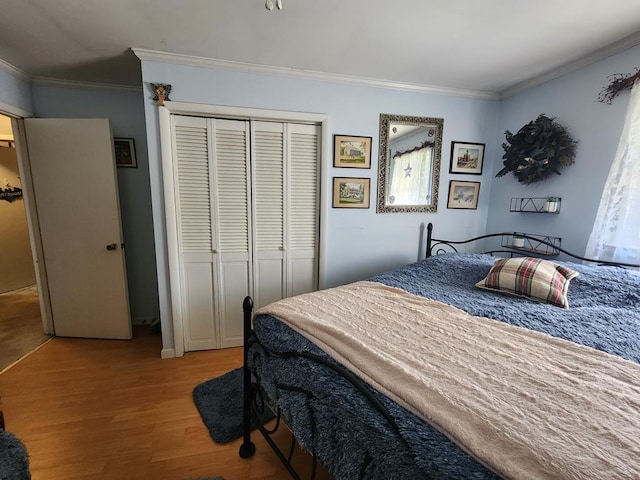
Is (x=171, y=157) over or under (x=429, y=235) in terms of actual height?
over

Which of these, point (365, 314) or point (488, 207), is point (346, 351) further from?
point (488, 207)

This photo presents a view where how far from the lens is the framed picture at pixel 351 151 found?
8.39 ft

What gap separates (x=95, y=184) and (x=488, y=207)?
12.8ft

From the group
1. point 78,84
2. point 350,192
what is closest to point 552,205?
point 350,192

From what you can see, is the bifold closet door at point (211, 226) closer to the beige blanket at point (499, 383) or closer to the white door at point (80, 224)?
the white door at point (80, 224)

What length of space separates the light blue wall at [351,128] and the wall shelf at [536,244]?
476 millimetres

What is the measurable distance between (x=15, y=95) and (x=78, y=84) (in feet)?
1.52

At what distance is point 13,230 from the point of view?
162 inches

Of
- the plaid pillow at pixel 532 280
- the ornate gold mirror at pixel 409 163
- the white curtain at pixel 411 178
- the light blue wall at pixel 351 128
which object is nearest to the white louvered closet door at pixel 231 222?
the light blue wall at pixel 351 128

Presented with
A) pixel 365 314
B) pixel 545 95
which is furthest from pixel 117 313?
pixel 545 95

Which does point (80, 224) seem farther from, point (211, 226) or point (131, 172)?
point (211, 226)

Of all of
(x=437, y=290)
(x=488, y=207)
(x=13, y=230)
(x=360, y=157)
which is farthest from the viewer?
(x=13, y=230)

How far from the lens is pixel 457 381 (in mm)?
877

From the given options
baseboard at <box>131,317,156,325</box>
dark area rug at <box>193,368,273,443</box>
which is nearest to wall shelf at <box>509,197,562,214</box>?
dark area rug at <box>193,368,273,443</box>
